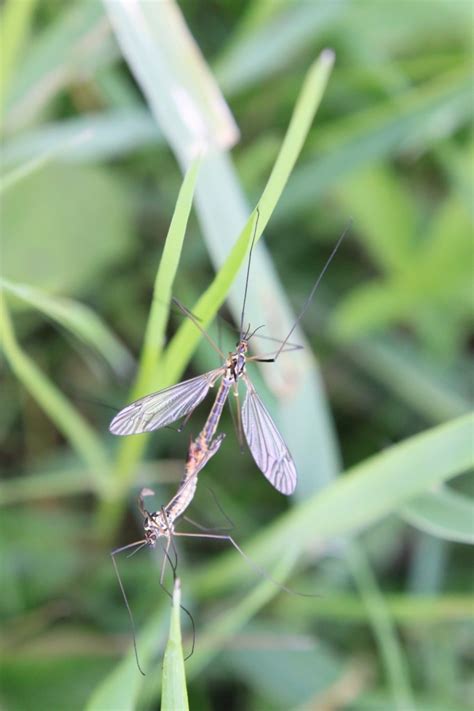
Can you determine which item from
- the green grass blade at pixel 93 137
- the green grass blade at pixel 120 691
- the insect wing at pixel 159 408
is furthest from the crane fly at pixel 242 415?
the green grass blade at pixel 93 137

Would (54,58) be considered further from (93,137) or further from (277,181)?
(277,181)

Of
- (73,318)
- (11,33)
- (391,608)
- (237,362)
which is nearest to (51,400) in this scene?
(73,318)

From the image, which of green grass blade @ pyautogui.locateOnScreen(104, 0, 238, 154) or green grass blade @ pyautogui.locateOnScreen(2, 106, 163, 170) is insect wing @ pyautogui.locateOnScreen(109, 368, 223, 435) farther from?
green grass blade @ pyautogui.locateOnScreen(2, 106, 163, 170)

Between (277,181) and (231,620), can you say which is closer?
(277,181)

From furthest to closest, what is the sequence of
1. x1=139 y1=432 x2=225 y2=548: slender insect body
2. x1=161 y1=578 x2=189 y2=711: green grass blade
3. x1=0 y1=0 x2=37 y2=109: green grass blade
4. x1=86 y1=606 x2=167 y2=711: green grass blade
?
x1=0 y1=0 x2=37 y2=109: green grass blade, x1=139 y1=432 x2=225 y2=548: slender insect body, x1=86 y1=606 x2=167 y2=711: green grass blade, x1=161 y1=578 x2=189 y2=711: green grass blade

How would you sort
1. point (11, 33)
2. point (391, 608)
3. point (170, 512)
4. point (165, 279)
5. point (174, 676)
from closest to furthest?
point (174, 676), point (165, 279), point (170, 512), point (11, 33), point (391, 608)

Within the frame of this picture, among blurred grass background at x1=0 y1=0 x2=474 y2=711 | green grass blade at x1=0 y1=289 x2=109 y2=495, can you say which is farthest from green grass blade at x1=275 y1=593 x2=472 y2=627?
green grass blade at x1=0 y1=289 x2=109 y2=495

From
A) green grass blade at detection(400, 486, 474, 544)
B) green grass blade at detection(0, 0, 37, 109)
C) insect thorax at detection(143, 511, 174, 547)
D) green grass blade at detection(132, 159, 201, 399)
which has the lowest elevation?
green grass blade at detection(400, 486, 474, 544)
